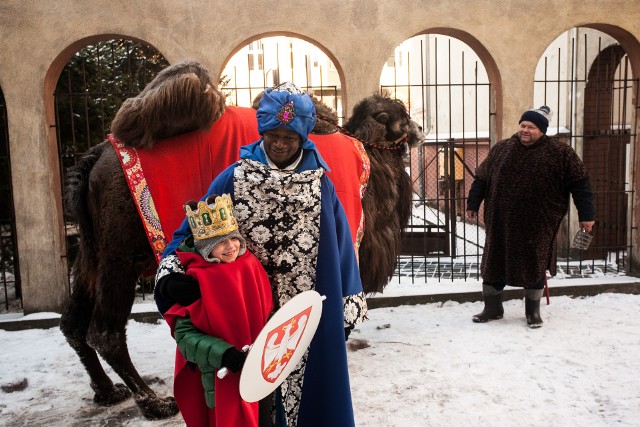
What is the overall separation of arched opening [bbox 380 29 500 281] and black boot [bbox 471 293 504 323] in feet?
2.62

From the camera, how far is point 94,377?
12.6ft

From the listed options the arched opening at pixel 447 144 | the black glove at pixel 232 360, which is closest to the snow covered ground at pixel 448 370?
the arched opening at pixel 447 144

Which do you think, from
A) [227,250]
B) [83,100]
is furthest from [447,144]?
[227,250]

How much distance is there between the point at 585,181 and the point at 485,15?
2.08m

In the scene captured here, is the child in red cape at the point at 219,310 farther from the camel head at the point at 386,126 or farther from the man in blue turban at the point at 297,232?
the camel head at the point at 386,126

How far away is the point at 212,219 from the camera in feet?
7.05

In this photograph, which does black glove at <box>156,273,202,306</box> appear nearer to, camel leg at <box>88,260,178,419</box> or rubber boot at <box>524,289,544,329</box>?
camel leg at <box>88,260,178,419</box>

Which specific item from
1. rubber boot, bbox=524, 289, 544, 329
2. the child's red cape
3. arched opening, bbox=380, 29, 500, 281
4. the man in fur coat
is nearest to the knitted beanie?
the man in fur coat

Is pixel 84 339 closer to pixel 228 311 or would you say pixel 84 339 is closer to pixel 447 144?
pixel 228 311

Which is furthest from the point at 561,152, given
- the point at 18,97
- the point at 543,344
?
the point at 18,97

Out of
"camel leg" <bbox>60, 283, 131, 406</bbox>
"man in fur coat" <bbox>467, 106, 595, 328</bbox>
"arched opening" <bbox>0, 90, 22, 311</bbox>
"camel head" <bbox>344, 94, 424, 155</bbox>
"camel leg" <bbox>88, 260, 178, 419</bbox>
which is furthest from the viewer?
"arched opening" <bbox>0, 90, 22, 311</bbox>

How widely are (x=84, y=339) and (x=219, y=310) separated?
Answer: 1994 millimetres

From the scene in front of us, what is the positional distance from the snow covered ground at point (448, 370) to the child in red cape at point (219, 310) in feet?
4.81

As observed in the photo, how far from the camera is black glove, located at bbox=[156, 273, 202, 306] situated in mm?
2174
